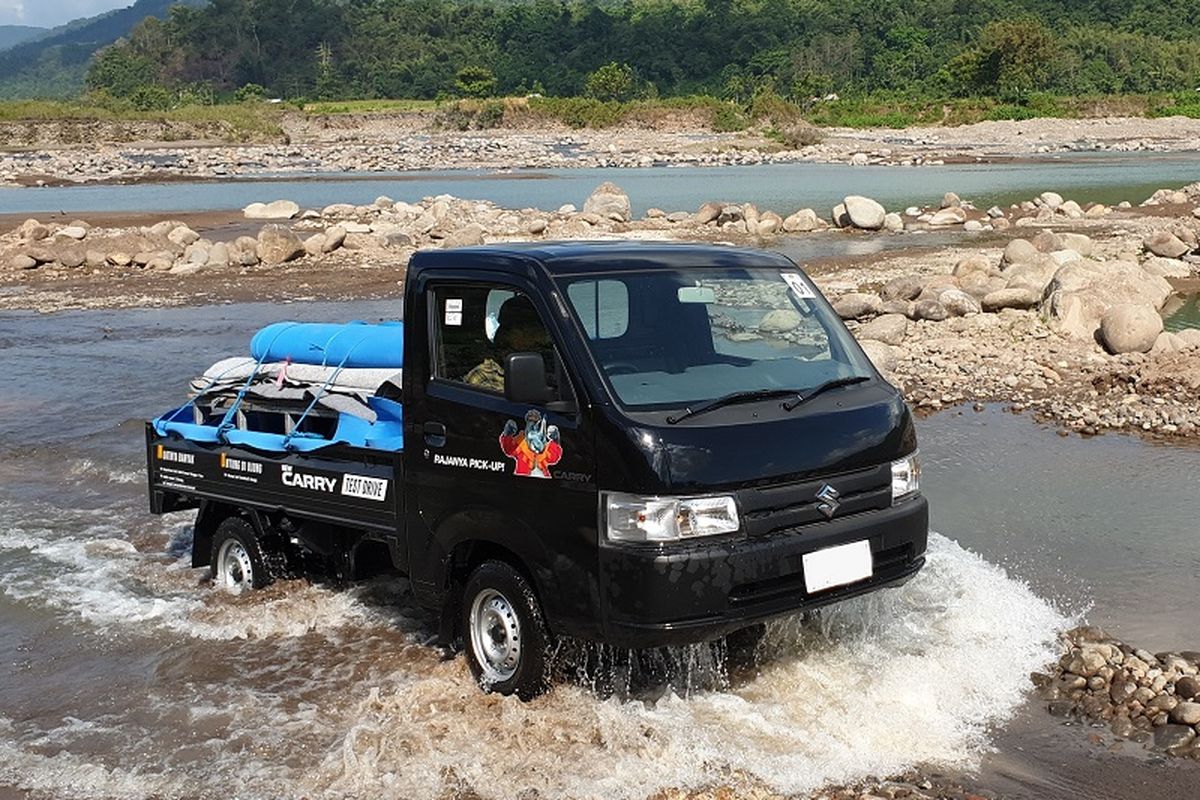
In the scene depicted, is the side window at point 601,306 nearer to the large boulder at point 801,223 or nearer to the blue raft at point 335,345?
the blue raft at point 335,345

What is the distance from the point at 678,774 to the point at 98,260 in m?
29.5

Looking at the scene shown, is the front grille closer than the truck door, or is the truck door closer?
the front grille

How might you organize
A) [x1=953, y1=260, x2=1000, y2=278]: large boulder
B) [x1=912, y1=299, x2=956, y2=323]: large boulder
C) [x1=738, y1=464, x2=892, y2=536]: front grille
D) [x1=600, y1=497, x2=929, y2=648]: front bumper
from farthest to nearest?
[x1=953, y1=260, x2=1000, y2=278]: large boulder
[x1=912, y1=299, x2=956, y2=323]: large boulder
[x1=738, y1=464, x2=892, y2=536]: front grille
[x1=600, y1=497, x2=929, y2=648]: front bumper

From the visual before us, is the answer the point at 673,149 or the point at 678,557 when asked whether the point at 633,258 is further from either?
the point at 673,149

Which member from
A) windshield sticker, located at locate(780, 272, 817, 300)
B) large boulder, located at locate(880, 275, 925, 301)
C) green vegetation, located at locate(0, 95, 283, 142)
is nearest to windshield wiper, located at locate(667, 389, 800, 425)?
windshield sticker, located at locate(780, 272, 817, 300)

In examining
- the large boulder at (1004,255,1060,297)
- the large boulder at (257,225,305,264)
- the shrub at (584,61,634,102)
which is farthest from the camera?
the shrub at (584,61,634,102)

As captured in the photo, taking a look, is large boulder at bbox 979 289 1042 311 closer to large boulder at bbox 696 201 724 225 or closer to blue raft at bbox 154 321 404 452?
blue raft at bbox 154 321 404 452

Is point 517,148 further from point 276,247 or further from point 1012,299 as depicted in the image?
point 1012,299

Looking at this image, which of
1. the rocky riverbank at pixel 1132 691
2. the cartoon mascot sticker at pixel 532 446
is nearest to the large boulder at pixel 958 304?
the rocky riverbank at pixel 1132 691

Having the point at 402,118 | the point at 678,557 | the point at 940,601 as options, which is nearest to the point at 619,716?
the point at 678,557

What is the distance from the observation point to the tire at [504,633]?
6.25m

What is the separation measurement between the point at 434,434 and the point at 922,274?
20207mm

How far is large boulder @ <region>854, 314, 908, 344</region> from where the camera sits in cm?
1797

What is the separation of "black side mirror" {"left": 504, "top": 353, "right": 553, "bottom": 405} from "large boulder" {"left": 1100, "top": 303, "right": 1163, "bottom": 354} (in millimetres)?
12027
